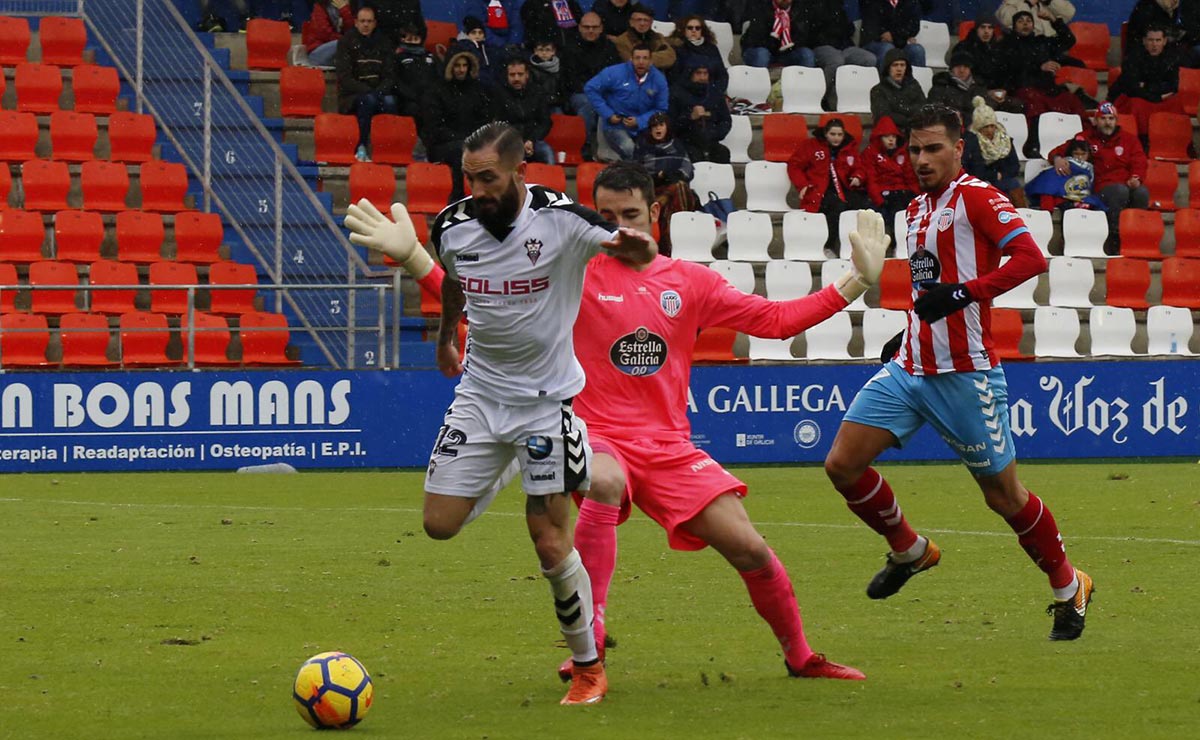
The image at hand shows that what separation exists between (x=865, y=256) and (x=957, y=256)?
125cm

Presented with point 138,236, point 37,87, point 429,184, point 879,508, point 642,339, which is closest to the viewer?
point 642,339

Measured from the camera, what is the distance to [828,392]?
1858 centimetres

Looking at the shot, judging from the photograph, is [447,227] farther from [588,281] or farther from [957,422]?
[957,422]

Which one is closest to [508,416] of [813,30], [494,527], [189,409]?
[494,527]

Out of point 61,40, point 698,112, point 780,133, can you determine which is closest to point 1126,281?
point 780,133

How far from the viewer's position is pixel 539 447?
20.9 ft

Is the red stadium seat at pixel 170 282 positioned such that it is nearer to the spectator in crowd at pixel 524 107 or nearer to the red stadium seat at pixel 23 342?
the red stadium seat at pixel 23 342

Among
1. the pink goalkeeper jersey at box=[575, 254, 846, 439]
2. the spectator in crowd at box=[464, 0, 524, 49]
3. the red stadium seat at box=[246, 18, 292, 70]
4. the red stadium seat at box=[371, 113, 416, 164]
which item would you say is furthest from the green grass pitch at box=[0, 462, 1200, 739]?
the spectator in crowd at box=[464, 0, 524, 49]

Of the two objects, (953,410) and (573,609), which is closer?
(573,609)

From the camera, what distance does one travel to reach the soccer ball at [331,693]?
5766mm

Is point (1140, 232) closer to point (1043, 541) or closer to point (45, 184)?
point (45, 184)

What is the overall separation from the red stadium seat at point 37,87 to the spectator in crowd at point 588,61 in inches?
234

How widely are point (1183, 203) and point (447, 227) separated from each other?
19.4m

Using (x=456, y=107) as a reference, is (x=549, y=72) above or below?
above
